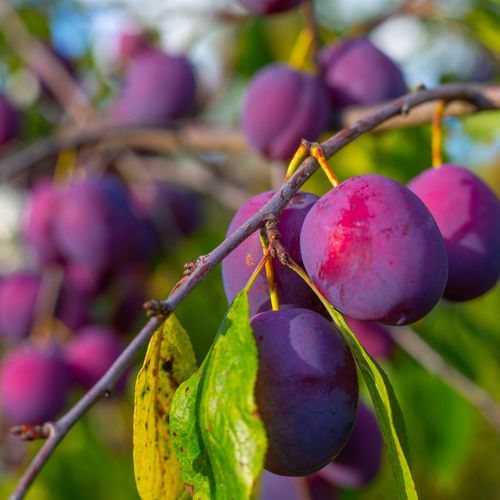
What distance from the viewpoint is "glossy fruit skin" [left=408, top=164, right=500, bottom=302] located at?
0.60 meters

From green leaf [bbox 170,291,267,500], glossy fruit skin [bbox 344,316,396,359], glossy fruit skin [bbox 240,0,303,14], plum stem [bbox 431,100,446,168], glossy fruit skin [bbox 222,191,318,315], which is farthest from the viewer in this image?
glossy fruit skin [bbox 344,316,396,359]

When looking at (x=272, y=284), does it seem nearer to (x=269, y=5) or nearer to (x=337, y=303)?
(x=337, y=303)

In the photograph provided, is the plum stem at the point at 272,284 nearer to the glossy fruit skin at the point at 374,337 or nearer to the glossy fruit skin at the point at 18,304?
the glossy fruit skin at the point at 374,337

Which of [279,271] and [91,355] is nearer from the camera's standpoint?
[279,271]

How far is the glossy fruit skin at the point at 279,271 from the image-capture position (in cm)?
54

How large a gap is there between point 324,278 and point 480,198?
21cm

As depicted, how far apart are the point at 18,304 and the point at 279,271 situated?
90 centimetres

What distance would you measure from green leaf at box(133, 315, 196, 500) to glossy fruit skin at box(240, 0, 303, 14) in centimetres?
50

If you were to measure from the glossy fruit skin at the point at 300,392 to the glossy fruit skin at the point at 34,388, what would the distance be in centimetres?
76

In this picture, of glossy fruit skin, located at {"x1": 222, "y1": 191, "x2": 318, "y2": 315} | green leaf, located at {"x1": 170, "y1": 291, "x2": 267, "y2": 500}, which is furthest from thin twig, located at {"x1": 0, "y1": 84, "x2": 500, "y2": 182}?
green leaf, located at {"x1": 170, "y1": 291, "x2": 267, "y2": 500}

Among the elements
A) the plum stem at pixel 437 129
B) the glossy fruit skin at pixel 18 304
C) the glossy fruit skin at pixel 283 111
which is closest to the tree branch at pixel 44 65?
the glossy fruit skin at pixel 18 304

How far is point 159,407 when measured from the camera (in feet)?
1.76

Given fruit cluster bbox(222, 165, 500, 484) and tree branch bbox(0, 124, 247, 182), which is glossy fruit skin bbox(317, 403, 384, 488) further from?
tree branch bbox(0, 124, 247, 182)

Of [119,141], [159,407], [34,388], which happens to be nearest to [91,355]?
[34,388]
